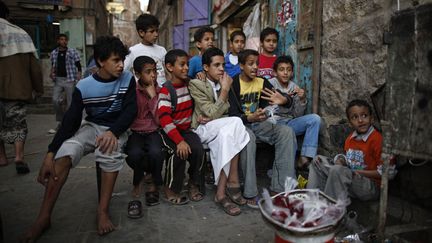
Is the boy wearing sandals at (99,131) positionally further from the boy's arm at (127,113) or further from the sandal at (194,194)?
the sandal at (194,194)

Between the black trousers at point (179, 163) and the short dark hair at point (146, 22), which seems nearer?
the black trousers at point (179, 163)

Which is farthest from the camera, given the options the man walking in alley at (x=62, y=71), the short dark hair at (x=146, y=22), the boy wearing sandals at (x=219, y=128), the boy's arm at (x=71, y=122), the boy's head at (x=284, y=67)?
the man walking in alley at (x=62, y=71)

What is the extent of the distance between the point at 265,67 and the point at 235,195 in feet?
5.90

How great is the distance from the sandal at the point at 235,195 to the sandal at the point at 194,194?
0.30 m

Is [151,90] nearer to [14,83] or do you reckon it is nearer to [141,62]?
[141,62]

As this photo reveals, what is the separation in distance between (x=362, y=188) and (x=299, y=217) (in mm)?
958

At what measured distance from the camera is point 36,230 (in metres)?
2.35

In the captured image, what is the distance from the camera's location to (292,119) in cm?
347

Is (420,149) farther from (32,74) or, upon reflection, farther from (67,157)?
(32,74)

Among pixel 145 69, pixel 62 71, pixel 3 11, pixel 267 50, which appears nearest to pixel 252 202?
pixel 145 69

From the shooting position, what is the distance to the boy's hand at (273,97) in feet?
10.9

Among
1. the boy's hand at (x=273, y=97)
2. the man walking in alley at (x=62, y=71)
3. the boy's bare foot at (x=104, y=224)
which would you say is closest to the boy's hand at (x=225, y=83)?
the boy's hand at (x=273, y=97)

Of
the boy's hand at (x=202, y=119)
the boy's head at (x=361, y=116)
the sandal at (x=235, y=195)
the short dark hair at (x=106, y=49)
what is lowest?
the sandal at (x=235, y=195)

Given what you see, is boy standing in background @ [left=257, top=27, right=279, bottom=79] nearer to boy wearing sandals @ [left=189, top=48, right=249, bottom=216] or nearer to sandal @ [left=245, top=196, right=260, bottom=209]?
boy wearing sandals @ [left=189, top=48, right=249, bottom=216]
